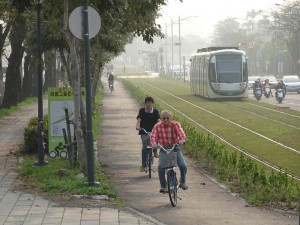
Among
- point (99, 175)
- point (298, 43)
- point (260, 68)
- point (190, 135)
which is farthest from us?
point (260, 68)

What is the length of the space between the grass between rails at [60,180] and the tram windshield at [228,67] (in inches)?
1290

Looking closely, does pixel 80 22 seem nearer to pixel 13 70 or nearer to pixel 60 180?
pixel 60 180

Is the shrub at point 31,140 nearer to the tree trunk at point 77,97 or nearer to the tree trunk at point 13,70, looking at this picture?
the tree trunk at point 77,97

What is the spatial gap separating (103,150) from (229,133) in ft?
25.3

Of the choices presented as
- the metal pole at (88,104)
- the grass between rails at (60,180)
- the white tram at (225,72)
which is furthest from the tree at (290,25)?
the metal pole at (88,104)

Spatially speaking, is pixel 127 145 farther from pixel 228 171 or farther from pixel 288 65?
pixel 288 65

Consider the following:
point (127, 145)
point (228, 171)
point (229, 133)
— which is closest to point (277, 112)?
point (229, 133)

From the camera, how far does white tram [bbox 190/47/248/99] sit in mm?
51219

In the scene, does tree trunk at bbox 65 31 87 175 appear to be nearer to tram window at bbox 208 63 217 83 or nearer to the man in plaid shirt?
the man in plaid shirt

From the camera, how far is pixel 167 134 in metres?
13.5

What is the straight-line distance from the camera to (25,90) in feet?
179

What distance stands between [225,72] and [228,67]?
340 mm

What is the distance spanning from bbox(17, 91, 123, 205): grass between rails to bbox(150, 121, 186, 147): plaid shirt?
1099 mm

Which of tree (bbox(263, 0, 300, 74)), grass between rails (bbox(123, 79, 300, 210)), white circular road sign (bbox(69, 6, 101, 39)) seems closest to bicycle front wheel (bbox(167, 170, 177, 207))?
grass between rails (bbox(123, 79, 300, 210))
